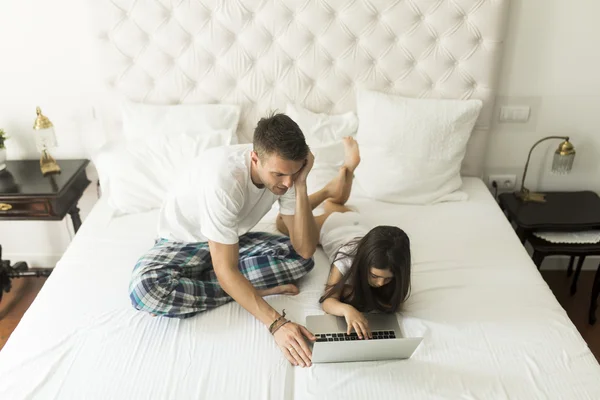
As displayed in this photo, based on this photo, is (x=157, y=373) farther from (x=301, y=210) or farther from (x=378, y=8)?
(x=378, y=8)

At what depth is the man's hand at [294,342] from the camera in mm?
1521

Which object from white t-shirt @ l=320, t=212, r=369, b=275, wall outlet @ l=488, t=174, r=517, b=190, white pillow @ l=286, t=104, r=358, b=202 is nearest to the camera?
white t-shirt @ l=320, t=212, r=369, b=275

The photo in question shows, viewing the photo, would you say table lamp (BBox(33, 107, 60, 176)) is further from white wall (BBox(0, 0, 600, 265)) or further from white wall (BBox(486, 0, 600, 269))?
white wall (BBox(486, 0, 600, 269))

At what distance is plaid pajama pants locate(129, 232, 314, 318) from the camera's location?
1673 mm

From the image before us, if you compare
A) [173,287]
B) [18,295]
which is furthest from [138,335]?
[18,295]

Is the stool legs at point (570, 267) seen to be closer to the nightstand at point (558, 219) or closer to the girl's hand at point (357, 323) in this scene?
the nightstand at point (558, 219)

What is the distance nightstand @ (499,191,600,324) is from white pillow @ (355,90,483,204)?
0.28m

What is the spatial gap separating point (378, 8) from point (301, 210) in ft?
3.31

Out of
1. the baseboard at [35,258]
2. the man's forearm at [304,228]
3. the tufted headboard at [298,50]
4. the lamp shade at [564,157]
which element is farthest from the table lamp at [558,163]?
the baseboard at [35,258]

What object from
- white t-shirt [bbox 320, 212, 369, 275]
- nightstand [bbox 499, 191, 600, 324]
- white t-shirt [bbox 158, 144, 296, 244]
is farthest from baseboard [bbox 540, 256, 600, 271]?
white t-shirt [bbox 158, 144, 296, 244]

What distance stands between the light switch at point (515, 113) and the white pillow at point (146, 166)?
51.8 inches

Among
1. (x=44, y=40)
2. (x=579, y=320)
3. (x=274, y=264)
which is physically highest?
(x=44, y=40)

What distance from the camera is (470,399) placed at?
55.2 inches

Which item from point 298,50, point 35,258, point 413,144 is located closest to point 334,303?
point 413,144
